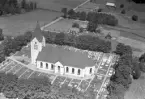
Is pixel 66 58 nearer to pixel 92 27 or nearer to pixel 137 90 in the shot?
pixel 137 90

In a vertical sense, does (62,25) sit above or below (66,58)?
below

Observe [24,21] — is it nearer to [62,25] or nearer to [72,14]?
[62,25]

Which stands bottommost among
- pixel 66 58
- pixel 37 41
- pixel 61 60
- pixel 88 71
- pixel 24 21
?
pixel 88 71

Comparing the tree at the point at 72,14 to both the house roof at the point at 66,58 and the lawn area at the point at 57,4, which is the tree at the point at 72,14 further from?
the house roof at the point at 66,58

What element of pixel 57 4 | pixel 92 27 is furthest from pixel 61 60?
pixel 57 4

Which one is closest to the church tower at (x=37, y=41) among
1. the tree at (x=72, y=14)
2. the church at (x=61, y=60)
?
the church at (x=61, y=60)

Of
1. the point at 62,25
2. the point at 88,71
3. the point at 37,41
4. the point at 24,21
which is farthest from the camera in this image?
the point at 24,21

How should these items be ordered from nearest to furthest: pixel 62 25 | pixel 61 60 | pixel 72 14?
pixel 61 60 < pixel 62 25 < pixel 72 14

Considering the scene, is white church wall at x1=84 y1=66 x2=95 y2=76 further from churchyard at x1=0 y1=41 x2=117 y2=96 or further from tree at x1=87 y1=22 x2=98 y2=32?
tree at x1=87 y1=22 x2=98 y2=32

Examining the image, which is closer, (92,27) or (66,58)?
(66,58)
